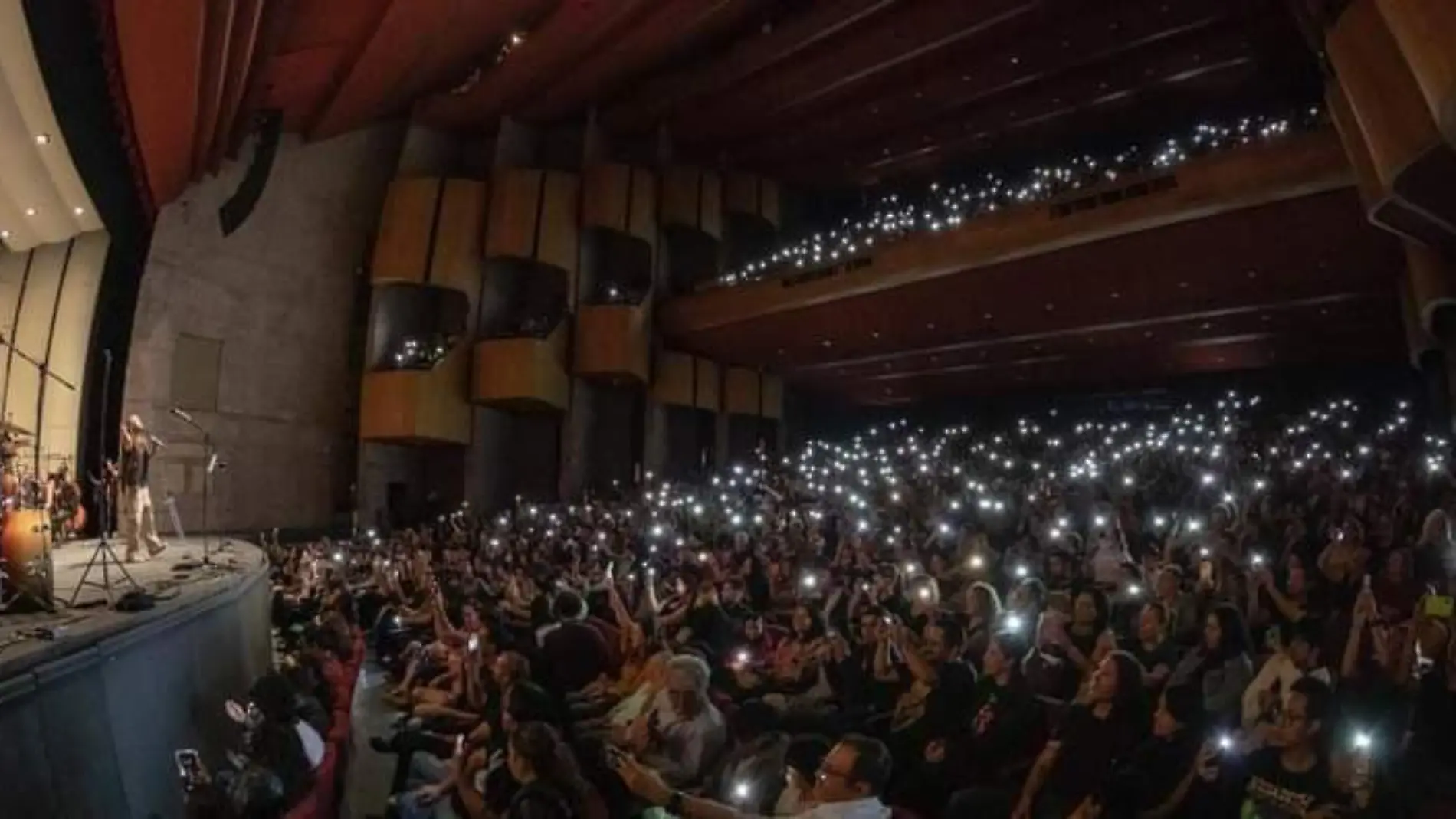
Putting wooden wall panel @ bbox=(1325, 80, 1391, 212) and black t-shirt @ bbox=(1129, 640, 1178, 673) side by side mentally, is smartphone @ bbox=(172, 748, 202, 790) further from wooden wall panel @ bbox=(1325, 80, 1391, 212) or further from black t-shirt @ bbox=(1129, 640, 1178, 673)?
wooden wall panel @ bbox=(1325, 80, 1391, 212)

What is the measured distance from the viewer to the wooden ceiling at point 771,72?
16413 millimetres

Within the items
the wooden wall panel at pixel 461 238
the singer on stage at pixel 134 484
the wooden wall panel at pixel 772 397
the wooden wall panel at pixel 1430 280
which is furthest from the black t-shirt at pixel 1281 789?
the wooden wall panel at pixel 772 397

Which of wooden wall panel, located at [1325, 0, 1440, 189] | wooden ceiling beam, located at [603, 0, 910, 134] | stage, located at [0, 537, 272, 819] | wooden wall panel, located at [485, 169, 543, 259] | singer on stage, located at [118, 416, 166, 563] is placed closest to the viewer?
stage, located at [0, 537, 272, 819]

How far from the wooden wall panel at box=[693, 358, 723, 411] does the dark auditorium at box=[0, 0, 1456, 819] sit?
0.23m

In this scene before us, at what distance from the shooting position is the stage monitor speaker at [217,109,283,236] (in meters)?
19.0

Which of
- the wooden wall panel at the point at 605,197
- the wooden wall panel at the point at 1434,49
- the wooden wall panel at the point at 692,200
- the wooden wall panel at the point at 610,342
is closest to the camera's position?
the wooden wall panel at the point at 1434,49

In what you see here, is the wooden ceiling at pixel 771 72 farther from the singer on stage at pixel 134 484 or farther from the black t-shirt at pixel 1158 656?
the black t-shirt at pixel 1158 656

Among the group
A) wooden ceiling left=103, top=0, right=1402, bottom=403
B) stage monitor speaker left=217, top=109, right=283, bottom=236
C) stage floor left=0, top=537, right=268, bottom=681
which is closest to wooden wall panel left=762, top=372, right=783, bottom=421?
wooden ceiling left=103, top=0, right=1402, bottom=403

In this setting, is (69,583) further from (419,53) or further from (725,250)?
(725,250)

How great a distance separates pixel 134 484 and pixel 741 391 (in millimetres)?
16844

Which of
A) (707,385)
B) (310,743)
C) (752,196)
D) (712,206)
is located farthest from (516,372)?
(310,743)

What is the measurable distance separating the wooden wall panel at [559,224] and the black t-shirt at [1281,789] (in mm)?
20246

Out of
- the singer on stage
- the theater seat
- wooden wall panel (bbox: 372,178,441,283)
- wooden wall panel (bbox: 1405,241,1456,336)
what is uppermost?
wooden wall panel (bbox: 372,178,441,283)

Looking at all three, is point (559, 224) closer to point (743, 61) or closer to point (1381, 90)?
point (743, 61)
